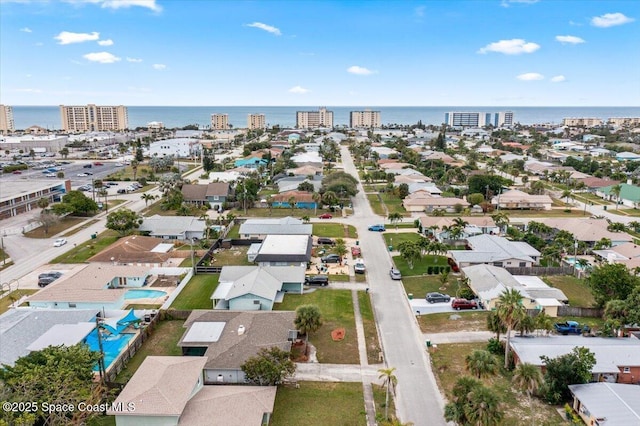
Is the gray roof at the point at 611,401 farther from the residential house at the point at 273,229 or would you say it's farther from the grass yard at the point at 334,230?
the grass yard at the point at 334,230

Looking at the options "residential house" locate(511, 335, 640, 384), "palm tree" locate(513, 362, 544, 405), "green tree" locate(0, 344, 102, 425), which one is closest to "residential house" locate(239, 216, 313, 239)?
"residential house" locate(511, 335, 640, 384)

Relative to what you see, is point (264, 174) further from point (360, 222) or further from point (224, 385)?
point (224, 385)

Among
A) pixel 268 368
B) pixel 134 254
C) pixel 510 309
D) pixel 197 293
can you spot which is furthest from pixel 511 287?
pixel 134 254

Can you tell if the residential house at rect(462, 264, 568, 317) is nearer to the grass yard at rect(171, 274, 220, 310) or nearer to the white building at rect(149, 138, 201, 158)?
the grass yard at rect(171, 274, 220, 310)

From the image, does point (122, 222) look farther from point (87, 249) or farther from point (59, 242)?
point (59, 242)

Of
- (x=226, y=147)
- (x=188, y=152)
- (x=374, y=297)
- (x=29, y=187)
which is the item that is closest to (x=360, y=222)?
(x=374, y=297)


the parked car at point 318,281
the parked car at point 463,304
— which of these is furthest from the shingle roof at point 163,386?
the parked car at point 463,304
